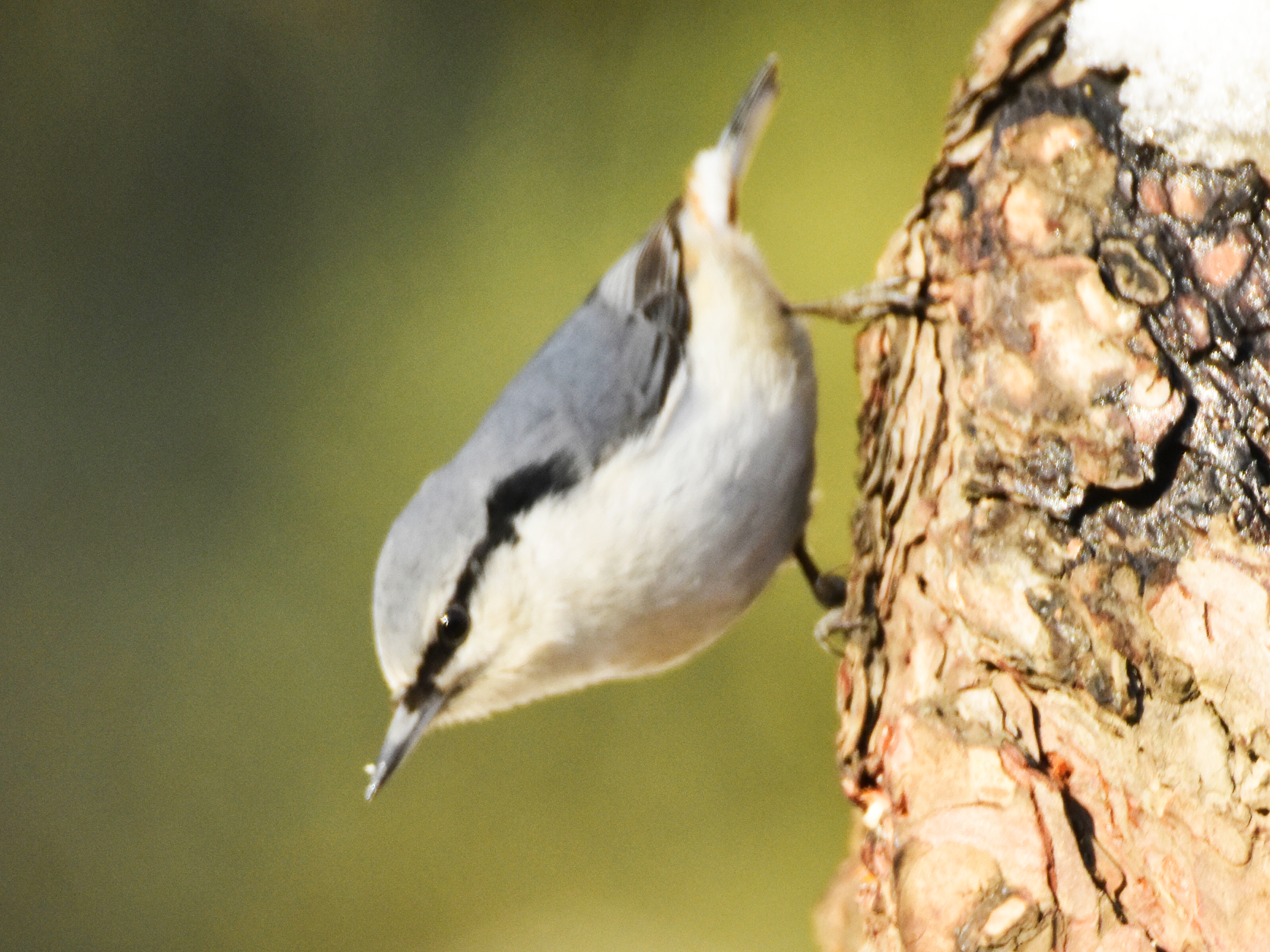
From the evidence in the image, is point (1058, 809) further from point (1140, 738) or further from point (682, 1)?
point (682, 1)

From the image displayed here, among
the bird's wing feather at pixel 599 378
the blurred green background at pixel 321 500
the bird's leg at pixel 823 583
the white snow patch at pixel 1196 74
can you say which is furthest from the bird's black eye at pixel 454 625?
the white snow patch at pixel 1196 74

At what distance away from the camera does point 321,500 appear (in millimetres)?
1282

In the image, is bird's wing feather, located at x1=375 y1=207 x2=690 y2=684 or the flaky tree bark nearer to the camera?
the flaky tree bark

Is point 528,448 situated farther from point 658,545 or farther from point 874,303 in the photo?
point 874,303

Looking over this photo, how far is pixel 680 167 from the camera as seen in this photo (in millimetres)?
1245

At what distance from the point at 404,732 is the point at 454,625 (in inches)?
4.3

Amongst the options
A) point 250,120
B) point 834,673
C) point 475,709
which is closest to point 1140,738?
point 475,709

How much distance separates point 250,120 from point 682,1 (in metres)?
0.55

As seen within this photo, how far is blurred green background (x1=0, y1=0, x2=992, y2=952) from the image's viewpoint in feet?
3.98

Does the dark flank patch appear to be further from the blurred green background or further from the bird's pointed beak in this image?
the blurred green background

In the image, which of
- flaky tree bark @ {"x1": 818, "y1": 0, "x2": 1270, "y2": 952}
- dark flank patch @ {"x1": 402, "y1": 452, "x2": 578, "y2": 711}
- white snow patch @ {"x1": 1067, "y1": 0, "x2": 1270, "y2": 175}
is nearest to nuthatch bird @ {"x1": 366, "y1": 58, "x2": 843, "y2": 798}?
dark flank patch @ {"x1": 402, "y1": 452, "x2": 578, "y2": 711}

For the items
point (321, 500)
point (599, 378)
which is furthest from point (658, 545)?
point (321, 500)

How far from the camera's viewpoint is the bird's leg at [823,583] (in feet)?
3.20

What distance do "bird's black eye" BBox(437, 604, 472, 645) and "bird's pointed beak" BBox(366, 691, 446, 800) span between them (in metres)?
0.06
